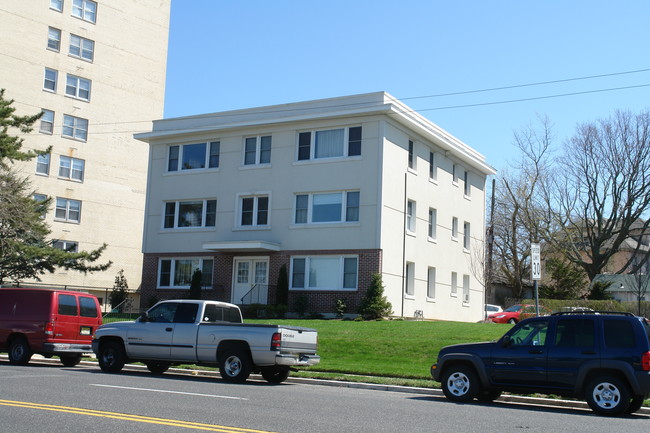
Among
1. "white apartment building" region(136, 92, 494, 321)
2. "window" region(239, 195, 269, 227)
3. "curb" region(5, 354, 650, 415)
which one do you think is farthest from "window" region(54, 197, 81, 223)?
"curb" region(5, 354, 650, 415)

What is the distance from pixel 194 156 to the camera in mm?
38594

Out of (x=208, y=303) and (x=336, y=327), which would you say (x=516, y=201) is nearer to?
(x=336, y=327)

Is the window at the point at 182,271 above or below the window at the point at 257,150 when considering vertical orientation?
below

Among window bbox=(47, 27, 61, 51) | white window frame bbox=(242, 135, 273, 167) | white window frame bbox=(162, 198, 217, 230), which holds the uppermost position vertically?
window bbox=(47, 27, 61, 51)

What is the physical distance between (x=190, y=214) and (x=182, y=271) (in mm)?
2943

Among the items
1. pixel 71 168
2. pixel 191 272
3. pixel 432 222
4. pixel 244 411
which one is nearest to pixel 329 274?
pixel 432 222

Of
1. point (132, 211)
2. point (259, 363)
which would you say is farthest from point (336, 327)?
point (132, 211)

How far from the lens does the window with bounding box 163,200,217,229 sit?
123 ft

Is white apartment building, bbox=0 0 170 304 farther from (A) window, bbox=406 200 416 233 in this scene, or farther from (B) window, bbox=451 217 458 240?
(B) window, bbox=451 217 458 240

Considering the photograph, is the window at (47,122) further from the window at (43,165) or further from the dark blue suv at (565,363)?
the dark blue suv at (565,363)

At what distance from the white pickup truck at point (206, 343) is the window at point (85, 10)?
39174 mm

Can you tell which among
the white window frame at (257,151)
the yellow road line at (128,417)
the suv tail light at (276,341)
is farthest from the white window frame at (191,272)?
the yellow road line at (128,417)

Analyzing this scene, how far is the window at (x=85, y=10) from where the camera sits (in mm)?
51625

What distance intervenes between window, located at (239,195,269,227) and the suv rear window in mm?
23620
